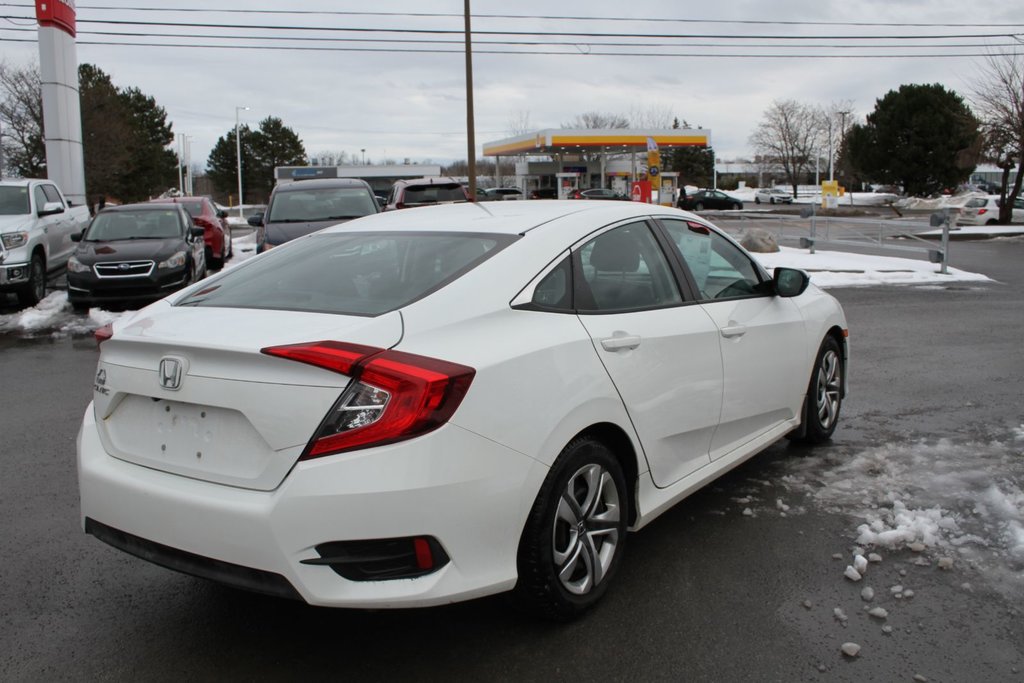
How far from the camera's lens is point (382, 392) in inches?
106

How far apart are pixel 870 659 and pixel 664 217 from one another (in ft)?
7.26

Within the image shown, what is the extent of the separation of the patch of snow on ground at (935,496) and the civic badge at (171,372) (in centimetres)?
307

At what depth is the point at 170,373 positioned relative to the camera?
292 centimetres

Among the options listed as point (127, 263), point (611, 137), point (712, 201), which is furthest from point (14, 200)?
point (712, 201)

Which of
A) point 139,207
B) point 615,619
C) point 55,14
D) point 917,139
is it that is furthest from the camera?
point 917,139

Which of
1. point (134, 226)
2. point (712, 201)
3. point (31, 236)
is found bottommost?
point (31, 236)

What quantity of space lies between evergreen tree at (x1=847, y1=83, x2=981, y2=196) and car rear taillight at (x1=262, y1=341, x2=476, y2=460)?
64548mm

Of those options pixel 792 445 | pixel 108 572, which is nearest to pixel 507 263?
pixel 108 572

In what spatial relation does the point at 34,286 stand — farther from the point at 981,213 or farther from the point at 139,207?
the point at 981,213

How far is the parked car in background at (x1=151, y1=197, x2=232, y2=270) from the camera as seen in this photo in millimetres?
18328

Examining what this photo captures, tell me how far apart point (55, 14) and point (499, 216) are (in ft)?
60.3

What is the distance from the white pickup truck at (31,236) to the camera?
1246 centimetres

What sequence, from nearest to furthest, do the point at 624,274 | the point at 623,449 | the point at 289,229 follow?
the point at 623,449 < the point at 624,274 < the point at 289,229

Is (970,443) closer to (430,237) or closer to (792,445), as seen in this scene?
(792,445)
